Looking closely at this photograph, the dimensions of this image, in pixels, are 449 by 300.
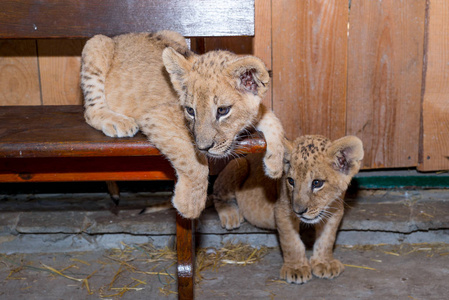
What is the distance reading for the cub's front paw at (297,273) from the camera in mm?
3381

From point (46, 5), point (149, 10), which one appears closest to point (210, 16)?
point (149, 10)

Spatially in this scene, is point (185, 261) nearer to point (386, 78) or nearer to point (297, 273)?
point (297, 273)

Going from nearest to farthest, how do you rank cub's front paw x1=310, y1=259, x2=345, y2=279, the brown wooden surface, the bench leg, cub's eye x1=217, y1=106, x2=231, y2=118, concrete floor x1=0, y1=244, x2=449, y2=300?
the brown wooden surface
cub's eye x1=217, y1=106, x2=231, y2=118
the bench leg
concrete floor x1=0, y1=244, x2=449, y2=300
cub's front paw x1=310, y1=259, x2=345, y2=279

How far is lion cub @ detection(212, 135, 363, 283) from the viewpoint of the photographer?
3162mm

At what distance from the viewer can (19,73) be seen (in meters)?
4.14

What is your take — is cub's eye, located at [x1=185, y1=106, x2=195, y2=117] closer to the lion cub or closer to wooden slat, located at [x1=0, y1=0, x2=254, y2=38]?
the lion cub

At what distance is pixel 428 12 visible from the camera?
12.9ft

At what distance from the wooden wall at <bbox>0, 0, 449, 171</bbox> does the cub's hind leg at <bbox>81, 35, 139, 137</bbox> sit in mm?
786

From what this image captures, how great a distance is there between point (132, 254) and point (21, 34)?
172 centimetres

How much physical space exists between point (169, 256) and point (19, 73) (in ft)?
6.11

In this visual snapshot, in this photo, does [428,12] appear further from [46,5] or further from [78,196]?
[78,196]

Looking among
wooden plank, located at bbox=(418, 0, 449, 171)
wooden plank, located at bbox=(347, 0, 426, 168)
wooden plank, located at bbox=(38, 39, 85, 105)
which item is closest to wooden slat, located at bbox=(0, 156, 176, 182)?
wooden plank, located at bbox=(38, 39, 85, 105)

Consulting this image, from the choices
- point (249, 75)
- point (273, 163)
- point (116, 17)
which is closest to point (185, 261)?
point (273, 163)

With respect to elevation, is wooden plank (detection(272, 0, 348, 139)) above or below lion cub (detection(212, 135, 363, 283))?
above
